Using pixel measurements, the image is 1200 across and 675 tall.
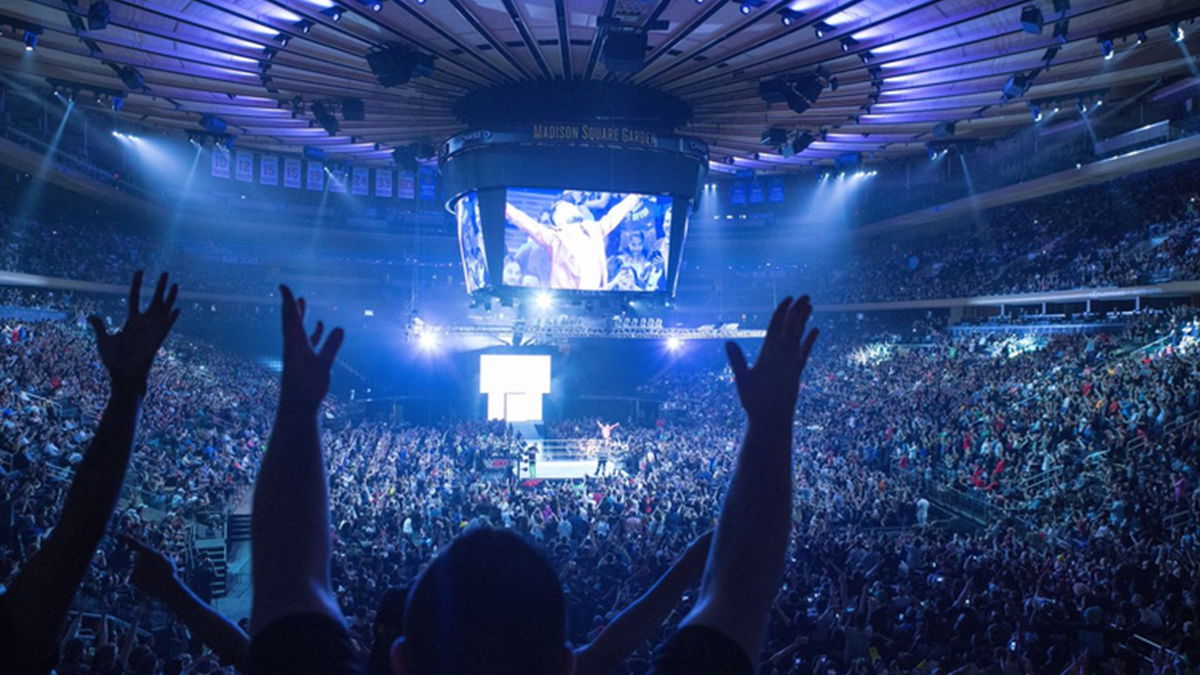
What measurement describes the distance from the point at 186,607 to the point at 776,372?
5.63 ft

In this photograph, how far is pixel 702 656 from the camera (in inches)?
55.7

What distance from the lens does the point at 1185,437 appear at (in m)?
15.3

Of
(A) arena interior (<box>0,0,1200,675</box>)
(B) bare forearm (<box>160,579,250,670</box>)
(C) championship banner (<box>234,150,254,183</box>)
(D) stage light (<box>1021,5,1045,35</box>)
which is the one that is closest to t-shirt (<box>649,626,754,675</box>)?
(A) arena interior (<box>0,0,1200,675</box>)

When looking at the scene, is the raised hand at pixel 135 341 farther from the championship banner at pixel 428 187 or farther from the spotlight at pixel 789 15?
the championship banner at pixel 428 187

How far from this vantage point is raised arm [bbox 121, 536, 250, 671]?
76.5 inches

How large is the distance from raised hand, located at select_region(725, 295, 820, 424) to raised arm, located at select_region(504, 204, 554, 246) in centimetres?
1795

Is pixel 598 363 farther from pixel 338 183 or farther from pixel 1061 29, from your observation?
pixel 1061 29

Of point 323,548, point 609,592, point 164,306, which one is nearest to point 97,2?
point 609,592

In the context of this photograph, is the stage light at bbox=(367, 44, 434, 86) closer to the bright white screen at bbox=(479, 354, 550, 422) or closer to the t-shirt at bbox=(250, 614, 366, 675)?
the t-shirt at bbox=(250, 614, 366, 675)

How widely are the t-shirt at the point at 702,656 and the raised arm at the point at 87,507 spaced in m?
1.17

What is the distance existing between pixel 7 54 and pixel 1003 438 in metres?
26.4

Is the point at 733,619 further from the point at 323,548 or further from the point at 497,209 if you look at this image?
the point at 497,209

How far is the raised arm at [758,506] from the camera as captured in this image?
1.48 metres

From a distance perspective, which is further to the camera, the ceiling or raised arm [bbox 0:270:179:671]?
the ceiling
